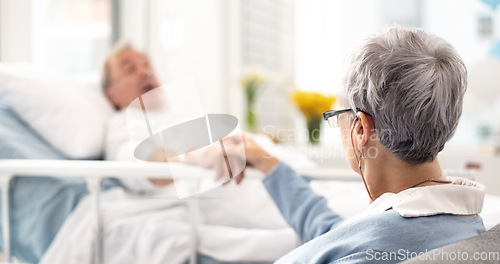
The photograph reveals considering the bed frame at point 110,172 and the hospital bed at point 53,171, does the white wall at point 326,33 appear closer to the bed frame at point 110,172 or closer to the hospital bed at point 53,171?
the hospital bed at point 53,171

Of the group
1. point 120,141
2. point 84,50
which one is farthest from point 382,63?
point 84,50

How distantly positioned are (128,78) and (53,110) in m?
0.38

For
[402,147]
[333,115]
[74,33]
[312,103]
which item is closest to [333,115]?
[333,115]

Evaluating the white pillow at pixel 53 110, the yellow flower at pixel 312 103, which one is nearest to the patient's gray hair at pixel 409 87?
the white pillow at pixel 53 110

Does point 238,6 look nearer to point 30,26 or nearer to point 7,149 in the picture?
point 30,26

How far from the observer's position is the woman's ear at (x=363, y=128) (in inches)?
Result: 33.8

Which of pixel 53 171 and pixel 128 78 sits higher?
pixel 128 78

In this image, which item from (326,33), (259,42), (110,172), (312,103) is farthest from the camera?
(259,42)

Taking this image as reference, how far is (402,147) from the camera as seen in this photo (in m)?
0.86

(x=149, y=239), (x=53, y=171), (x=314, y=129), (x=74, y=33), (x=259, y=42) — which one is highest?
(x=74, y=33)

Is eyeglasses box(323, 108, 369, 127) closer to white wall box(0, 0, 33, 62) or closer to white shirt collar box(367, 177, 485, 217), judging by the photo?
white shirt collar box(367, 177, 485, 217)

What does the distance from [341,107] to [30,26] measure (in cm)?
207

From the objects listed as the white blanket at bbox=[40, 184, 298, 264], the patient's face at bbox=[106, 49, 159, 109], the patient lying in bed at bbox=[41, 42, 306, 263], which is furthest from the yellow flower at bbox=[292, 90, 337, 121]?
the white blanket at bbox=[40, 184, 298, 264]

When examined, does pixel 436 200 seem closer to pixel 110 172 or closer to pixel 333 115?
pixel 333 115
